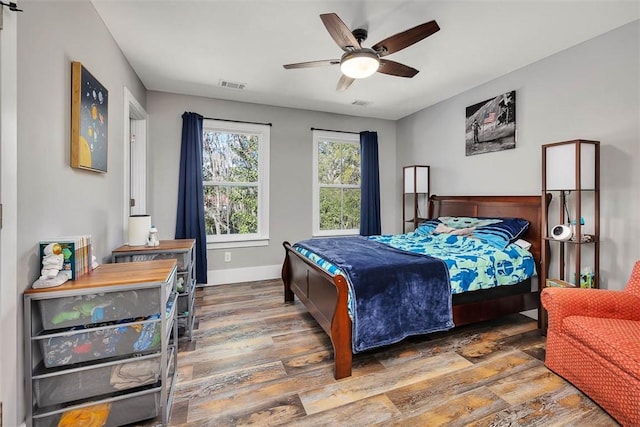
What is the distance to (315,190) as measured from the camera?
4652mm

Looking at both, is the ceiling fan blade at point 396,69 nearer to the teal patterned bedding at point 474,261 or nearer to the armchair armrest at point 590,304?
the teal patterned bedding at point 474,261

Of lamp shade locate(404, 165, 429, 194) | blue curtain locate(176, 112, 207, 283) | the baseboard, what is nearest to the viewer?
blue curtain locate(176, 112, 207, 283)

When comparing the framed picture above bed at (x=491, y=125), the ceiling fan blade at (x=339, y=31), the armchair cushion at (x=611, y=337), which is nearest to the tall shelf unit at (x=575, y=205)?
the armchair cushion at (x=611, y=337)

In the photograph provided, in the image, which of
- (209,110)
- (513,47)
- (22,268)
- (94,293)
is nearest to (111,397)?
(94,293)

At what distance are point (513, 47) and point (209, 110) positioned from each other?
3.63 meters

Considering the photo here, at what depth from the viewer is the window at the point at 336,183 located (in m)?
4.69

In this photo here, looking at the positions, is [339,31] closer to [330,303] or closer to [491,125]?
[330,303]

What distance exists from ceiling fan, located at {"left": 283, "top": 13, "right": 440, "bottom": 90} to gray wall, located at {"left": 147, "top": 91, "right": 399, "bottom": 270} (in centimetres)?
211

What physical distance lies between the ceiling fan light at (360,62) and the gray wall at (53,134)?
1.80m

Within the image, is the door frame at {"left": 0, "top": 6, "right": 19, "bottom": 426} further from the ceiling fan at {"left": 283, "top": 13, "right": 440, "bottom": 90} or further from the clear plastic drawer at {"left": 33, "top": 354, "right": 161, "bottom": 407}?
the ceiling fan at {"left": 283, "top": 13, "right": 440, "bottom": 90}

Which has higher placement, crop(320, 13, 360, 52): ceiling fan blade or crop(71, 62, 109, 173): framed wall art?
crop(320, 13, 360, 52): ceiling fan blade

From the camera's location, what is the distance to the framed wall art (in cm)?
181

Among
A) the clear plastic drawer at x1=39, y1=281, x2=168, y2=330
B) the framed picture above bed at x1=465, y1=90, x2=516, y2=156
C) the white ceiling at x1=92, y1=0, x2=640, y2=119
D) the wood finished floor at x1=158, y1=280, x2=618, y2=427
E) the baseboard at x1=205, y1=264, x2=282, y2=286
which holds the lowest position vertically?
the wood finished floor at x1=158, y1=280, x2=618, y2=427

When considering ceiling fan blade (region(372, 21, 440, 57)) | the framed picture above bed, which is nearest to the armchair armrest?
the framed picture above bed
